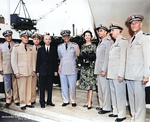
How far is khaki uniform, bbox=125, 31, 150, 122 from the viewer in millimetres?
2223

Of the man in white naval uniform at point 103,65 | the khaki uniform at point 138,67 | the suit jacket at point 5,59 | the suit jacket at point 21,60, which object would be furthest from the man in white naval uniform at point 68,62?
the khaki uniform at point 138,67

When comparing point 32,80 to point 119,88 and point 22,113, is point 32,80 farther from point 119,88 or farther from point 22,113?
point 119,88

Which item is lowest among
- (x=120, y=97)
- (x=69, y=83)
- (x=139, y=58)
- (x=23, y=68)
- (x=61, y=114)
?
(x=61, y=114)

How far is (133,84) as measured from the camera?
240cm

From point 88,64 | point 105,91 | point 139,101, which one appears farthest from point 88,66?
point 139,101

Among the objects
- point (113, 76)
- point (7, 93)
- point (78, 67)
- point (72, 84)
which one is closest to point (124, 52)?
point (113, 76)

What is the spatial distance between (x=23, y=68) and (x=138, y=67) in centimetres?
227

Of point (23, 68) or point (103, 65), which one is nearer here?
point (103, 65)

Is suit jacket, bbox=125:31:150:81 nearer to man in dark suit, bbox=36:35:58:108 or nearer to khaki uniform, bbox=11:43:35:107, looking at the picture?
man in dark suit, bbox=36:35:58:108

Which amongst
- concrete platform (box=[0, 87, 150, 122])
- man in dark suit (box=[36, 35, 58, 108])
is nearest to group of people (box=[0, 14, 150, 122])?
man in dark suit (box=[36, 35, 58, 108])

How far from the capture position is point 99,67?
2959mm

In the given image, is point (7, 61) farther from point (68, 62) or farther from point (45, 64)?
point (68, 62)

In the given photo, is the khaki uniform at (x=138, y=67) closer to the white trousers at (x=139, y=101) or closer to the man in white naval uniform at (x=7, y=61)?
the white trousers at (x=139, y=101)

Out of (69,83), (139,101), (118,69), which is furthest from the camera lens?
(69,83)
